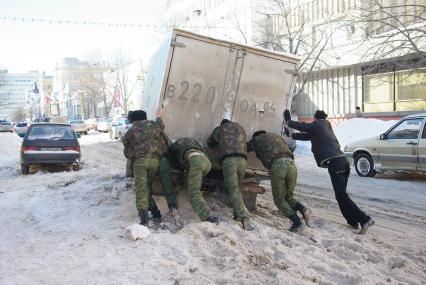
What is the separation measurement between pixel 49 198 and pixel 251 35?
29634 mm

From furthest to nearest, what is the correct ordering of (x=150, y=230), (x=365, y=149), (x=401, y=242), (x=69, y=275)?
(x=365, y=149) → (x=401, y=242) → (x=150, y=230) → (x=69, y=275)

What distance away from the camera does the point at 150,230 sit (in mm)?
5965

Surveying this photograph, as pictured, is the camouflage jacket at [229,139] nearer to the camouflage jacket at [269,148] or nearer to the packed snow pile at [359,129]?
the camouflage jacket at [269,148]

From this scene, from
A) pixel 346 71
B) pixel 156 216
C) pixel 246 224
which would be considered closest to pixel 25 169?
pixel 156 216

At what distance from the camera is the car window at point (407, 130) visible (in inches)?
462

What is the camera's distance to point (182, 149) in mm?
6742

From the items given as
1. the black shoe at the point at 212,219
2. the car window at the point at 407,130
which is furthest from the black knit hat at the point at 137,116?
the car window at the point at 407,130

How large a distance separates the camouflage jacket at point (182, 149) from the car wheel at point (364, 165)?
7.18 metres

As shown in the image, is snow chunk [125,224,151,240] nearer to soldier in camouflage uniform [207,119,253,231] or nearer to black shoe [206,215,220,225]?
black shoe [206,215,220,225]

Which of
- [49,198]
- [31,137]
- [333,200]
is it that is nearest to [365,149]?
[333,200]

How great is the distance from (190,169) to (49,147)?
8832 millimetres

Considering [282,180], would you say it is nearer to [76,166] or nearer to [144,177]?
[144,177]

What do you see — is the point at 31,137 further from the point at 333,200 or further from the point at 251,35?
the point at 251,35

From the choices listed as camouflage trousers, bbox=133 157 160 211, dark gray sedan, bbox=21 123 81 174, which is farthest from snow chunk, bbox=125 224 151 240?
dark gray sedan, bbox=21 123 81 174
